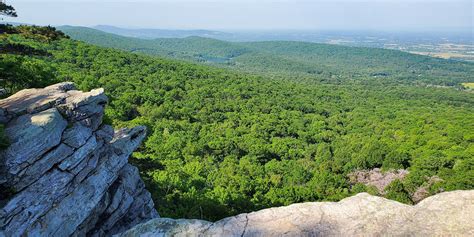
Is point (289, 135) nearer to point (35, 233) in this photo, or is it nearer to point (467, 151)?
point (467, 151)

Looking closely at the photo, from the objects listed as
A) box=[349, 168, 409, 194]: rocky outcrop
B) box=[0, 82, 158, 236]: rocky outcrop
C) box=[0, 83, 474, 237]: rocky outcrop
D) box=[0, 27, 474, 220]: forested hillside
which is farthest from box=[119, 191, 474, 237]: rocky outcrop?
box=[349, 168, 409, 194]: rocky outcrop

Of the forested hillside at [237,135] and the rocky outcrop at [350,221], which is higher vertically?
the rocky outcrop at [350,221]

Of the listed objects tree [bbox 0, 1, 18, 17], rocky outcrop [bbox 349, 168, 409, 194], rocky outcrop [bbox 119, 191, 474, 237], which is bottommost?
rocky outcrop [bbox 349, 168, 409, 194]

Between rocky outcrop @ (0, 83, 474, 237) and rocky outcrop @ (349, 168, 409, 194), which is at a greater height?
rocky outcrop @ (0, 83, 474, 237)

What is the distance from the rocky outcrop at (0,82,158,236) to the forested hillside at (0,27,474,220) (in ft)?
7.99

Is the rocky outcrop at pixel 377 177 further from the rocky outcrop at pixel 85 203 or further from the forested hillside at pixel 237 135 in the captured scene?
the rocky outcrop at pixel 85 203

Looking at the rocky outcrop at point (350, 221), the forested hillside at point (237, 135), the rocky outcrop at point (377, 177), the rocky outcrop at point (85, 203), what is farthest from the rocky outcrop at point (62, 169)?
the rocky outcrop at point (377, 177)

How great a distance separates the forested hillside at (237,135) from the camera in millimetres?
25797

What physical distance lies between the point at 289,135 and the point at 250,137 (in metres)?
11.2

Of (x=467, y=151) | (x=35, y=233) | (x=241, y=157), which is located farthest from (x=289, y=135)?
(x=35, y=233)

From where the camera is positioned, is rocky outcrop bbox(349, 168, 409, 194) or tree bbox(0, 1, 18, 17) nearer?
tree bbox(0, 1, 18, 17)

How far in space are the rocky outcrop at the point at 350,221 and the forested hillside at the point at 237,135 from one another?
9270 millimetres

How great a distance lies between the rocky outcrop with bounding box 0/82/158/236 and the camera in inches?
435

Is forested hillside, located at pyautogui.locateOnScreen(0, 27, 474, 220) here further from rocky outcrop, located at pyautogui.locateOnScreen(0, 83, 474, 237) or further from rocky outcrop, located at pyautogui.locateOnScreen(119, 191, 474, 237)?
rocky outcrop, located at pyautogui.locateOnScreen(119, 191, 474, 237)
